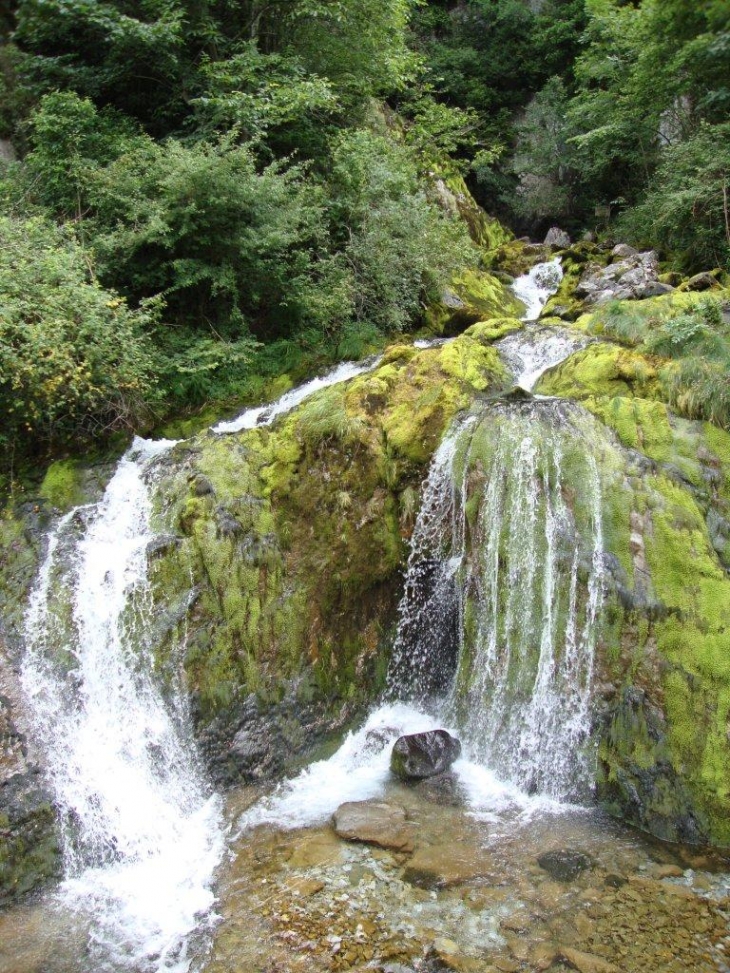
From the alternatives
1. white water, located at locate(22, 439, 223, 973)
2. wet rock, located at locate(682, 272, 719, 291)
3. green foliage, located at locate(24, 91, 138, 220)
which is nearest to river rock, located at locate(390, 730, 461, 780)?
white water, located at locate(22, 439, 223, 973)

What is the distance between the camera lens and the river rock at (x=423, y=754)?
6.34 m

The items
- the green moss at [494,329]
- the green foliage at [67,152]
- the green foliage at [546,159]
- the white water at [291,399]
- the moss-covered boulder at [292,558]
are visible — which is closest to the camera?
the moss-covered boulder at [292,558]

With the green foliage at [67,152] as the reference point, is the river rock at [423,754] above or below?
below

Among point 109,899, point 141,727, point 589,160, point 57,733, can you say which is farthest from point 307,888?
point 589,160

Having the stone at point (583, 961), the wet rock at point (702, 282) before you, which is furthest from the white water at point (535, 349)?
the stone at point (583, 961)

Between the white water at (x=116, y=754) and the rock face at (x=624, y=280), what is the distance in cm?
940

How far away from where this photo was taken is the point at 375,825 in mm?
5738

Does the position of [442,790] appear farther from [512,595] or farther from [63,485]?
[63,485]

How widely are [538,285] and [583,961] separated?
14830 millimetres

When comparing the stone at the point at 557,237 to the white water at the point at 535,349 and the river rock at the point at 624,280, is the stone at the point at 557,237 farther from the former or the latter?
the white water at the point at 535,349

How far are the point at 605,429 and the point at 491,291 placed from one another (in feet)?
27.9

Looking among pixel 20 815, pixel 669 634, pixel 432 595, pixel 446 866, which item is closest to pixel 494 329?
pixel 432 595

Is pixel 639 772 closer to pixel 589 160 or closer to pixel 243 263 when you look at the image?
pixel 243 263

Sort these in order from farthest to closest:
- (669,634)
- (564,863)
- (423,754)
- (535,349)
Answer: (535,349) → (423,754) → (669,634) → (564,863)
